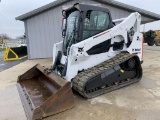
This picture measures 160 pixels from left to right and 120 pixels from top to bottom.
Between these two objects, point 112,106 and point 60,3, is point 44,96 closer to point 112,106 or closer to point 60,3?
point 112,106

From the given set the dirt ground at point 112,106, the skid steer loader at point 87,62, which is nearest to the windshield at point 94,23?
the skid steer loader at point 87,62

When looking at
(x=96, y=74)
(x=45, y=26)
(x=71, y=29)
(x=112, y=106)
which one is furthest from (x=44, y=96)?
(x=45, y=26)

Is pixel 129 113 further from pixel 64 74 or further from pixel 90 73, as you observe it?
pixel 64 74

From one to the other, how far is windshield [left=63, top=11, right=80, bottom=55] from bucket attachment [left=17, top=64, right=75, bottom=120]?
1.03m

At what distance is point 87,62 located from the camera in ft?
15.6

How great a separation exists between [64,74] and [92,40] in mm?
1115

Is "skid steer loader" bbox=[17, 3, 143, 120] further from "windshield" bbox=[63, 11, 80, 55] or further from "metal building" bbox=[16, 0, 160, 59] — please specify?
"metal building" bbox=[16, 0, 160, 59]

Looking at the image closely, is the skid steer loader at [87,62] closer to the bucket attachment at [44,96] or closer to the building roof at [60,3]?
the bucket attachment at [44,96]

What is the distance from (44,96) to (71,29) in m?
2.00

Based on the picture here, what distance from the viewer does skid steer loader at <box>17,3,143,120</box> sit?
408 centimetres

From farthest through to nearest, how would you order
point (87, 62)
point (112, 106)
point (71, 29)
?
point (71, 29) < point (87, 62) < point (112, 106)

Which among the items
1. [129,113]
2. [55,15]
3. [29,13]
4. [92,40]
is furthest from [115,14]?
[129,113]

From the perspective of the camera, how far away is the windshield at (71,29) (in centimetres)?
484

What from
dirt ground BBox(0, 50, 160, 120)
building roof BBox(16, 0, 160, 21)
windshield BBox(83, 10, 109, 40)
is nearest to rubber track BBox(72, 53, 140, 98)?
dirt ground BBox(0, 50, 160, 120)
